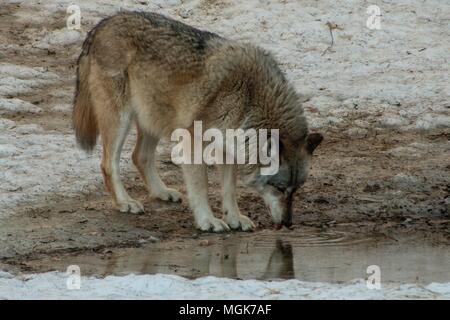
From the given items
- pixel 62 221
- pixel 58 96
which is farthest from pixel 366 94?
pixel 62 221

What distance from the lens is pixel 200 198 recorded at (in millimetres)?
8539

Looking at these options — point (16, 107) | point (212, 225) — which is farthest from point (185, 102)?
point (16, 107)

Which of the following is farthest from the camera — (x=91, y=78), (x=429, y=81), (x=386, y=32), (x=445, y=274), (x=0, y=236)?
(x=386, y=32)

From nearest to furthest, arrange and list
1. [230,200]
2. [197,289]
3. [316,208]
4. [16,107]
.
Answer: [197,289] < [230,200] < [316,208] < [16,107]

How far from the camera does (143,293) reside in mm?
6312

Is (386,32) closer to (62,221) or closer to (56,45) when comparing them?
(56,45)

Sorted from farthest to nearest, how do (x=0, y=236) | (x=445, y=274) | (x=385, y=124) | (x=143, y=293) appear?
(x=385, y=124) → (x=0, y=236) → (x=445, y=274) → (x=143, y=293)

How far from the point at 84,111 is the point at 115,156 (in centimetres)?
61

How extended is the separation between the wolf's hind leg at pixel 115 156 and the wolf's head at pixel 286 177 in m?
1.23

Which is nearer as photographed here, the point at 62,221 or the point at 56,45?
the point at 62,221

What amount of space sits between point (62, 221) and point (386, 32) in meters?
6.33

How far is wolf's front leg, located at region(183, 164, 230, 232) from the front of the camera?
849 centimetres

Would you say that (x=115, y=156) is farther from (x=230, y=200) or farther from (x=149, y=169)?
(x=230, y=200)

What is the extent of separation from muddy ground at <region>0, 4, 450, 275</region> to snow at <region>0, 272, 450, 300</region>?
787 millimetres
